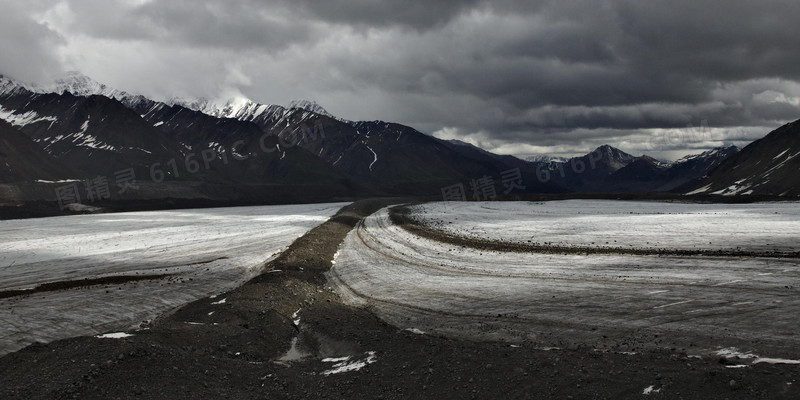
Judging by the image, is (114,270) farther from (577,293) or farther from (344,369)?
(577,293)

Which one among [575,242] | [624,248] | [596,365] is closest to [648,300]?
[596,365]

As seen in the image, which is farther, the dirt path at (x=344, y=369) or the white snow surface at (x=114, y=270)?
the white snow surface at (x=114, y=270)

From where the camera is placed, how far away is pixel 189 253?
45.0m

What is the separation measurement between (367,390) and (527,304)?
10.5 meters

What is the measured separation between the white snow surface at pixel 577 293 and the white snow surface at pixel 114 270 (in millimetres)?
8504

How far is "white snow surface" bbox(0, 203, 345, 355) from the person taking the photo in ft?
74.7

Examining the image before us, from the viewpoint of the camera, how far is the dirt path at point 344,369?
12188 millimetres

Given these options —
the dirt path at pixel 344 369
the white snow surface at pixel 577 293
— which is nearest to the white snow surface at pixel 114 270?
the dirt path at pixel 344 369

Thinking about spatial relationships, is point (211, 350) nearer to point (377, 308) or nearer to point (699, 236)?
point (377, 308)

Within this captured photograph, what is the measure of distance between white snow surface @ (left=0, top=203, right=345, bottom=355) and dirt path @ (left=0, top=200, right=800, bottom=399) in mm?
5814

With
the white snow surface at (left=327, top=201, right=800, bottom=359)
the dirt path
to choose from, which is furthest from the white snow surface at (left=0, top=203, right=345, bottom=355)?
the white snow surface at (left=327, top=201, right=800, bottom=359)

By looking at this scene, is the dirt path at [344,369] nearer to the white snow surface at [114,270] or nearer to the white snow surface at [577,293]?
the white snow surface at [577,293]

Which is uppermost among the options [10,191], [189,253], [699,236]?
[10,191]

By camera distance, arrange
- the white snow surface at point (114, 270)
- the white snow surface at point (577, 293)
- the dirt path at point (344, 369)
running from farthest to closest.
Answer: the white snow surface at point (114, 270) → the white snow surface at point (577, 293) → the dirt path at point (344, 369)
